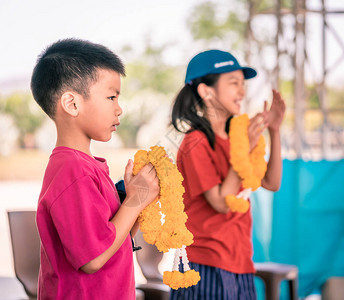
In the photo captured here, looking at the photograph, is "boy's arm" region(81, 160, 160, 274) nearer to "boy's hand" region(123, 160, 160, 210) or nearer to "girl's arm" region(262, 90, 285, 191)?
"boy's hand" region(123, 160, 160, 210)

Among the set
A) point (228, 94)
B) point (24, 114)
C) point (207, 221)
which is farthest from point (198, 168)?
point (24, 114)

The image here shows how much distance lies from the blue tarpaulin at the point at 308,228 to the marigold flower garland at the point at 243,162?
148cm

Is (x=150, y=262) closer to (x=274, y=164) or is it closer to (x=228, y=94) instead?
(x=274, y=164)

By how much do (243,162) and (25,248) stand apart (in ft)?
3.63

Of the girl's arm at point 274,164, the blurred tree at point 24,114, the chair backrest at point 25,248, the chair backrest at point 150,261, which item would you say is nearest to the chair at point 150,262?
the chair backrest at point 150,261

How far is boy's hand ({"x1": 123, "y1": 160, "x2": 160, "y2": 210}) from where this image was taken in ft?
3.76

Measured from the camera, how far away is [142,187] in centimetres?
117

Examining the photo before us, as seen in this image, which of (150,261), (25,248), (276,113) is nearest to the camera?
(276,113)

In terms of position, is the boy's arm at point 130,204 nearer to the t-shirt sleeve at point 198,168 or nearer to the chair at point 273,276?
the t-shirt sleeve at point 198,168

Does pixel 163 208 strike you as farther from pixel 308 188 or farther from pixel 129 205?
pixel 308 188

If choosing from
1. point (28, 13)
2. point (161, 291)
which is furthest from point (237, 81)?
point (28, 13)

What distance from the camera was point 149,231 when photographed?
120cm

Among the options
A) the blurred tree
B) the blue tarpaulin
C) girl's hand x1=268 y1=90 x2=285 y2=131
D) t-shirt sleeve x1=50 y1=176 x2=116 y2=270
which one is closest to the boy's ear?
t-shirt sleeve x1=50 y1=176 x2=116 y2=270

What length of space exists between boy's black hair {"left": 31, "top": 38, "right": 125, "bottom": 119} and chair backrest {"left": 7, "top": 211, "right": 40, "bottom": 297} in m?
1.14
